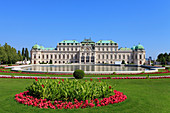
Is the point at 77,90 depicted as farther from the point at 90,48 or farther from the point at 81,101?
the point at 90,48

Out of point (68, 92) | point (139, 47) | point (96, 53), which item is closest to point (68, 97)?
point (68, 92)

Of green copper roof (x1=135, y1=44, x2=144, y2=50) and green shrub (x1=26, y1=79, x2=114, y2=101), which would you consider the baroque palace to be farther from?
green shrub (x1=26, y1=79, x2=114, y2=101)

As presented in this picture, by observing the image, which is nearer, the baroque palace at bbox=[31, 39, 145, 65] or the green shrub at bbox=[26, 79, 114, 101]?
the green shrub at bbox=[26, 79, 114, 101]

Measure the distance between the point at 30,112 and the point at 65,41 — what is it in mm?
94573

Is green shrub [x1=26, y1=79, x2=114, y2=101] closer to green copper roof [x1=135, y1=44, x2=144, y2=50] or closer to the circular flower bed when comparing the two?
the circular flower bed

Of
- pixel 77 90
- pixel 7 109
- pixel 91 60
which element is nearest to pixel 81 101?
pixel 77 90

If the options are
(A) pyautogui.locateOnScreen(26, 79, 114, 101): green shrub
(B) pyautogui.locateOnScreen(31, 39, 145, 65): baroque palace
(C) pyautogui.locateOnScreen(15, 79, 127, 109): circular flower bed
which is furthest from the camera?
(B) pyautogui.locateOnScreen(31, 39, 145, 65): baroque palace

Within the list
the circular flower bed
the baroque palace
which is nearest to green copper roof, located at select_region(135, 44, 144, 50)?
the baroque palace

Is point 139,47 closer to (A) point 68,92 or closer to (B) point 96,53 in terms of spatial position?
(B) point 96,53

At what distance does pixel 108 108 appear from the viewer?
835 centimetres

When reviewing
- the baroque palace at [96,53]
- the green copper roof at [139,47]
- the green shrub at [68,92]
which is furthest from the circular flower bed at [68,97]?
the green copper roof at [139,47]

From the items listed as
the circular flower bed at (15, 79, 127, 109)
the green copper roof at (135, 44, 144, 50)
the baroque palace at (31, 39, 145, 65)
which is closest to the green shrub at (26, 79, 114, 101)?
the circular flower bed at (15, 79, 127, 109)

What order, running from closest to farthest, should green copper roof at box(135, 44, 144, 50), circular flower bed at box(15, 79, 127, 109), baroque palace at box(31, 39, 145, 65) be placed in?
circular flower bed at box(15, 79, 127, 109), baroque palace at box(31, 39, 145, 65), green copper roof at box(135, 44, 144, 50)

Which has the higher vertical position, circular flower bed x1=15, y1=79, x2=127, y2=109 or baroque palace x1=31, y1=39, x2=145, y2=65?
baroque palace x1=31, y1=39, x2=145, y2=65
